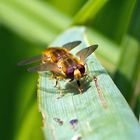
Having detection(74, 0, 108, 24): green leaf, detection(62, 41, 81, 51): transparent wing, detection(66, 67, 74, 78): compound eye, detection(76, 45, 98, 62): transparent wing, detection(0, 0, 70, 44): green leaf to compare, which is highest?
detection(0, 0, 70, 44): green leaf

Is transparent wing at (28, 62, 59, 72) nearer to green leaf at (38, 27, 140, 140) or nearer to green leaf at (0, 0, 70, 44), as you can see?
green leaf at (38, 27, 140, 140)

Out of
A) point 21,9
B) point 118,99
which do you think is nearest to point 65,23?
point 21,9

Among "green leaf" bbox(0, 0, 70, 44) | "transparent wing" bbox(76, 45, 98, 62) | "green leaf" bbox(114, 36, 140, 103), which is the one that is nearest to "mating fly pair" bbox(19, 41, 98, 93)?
"transparent wing" bbox(76, 45, 98, 62)

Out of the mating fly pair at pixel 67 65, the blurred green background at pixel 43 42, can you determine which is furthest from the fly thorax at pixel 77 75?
the blurred green background at pixel 43 42

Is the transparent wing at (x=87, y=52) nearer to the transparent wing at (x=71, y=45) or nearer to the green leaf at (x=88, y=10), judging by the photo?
the transparent wing at (x=71, y=45)

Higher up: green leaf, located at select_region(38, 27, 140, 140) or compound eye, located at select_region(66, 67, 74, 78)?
compound eye, located at select_region(66, 67, 74, 78)
